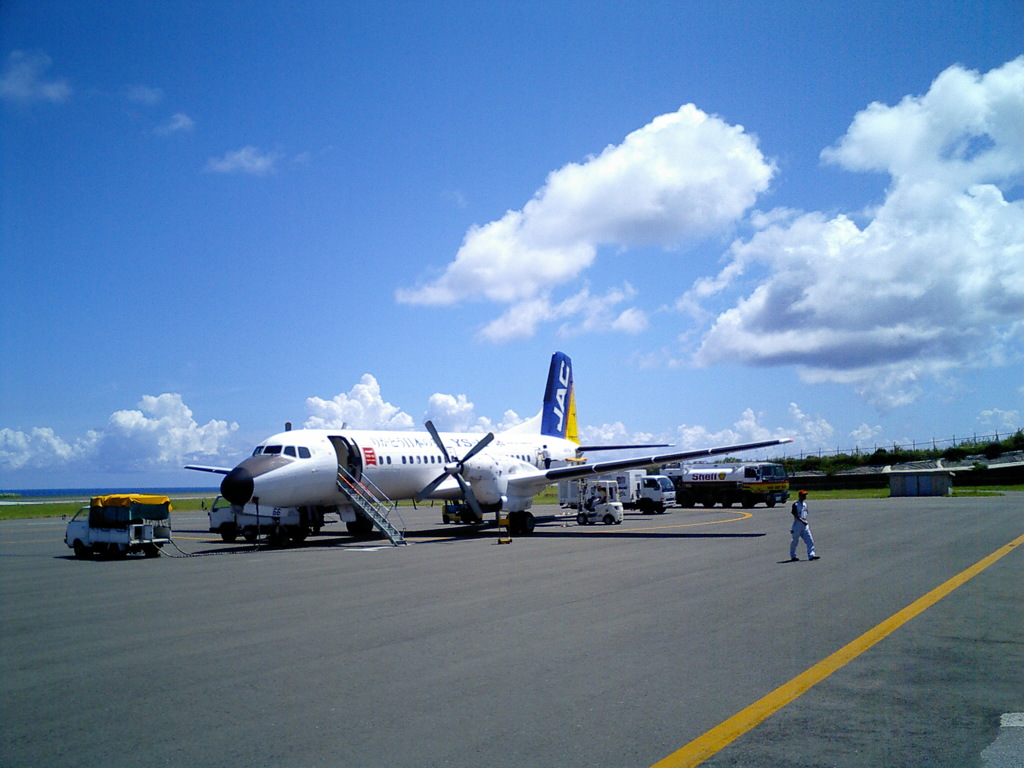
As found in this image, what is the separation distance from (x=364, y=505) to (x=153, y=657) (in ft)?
51.7

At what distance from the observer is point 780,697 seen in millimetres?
6516

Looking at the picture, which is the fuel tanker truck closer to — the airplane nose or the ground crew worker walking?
the ground crew worker walking

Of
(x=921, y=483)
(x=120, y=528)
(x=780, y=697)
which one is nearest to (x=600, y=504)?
(x=120, y=528)

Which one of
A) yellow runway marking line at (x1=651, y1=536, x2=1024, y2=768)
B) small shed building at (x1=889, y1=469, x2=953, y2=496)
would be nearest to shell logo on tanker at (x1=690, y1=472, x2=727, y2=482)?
small shed building at (x1=889, y1=469, x2=953, y2=496)

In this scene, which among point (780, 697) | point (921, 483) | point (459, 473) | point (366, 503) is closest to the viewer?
point (780, 697)

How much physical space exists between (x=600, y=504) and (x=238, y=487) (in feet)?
52.6

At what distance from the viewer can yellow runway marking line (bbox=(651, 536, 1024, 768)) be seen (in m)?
5.20

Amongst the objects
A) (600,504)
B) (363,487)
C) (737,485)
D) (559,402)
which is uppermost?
(559,402)

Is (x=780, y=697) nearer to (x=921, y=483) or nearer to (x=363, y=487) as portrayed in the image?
(x=363, y=487)

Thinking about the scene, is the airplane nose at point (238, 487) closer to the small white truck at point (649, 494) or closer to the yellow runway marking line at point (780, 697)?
the yellow runway marking line at point (780, 697)

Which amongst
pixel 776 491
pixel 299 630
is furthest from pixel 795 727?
pixel 776 491

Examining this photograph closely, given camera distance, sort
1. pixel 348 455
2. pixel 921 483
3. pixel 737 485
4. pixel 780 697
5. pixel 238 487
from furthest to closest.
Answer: pixel 921 483, pixel 737 485, pixel 348 455, pixel 238 487, pixel 780 697

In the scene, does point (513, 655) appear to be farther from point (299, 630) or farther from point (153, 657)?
point (153, 657)

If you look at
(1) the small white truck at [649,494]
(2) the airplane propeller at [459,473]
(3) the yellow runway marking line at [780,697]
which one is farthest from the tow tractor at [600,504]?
(3) the yellow runway marking line at [780,697]
